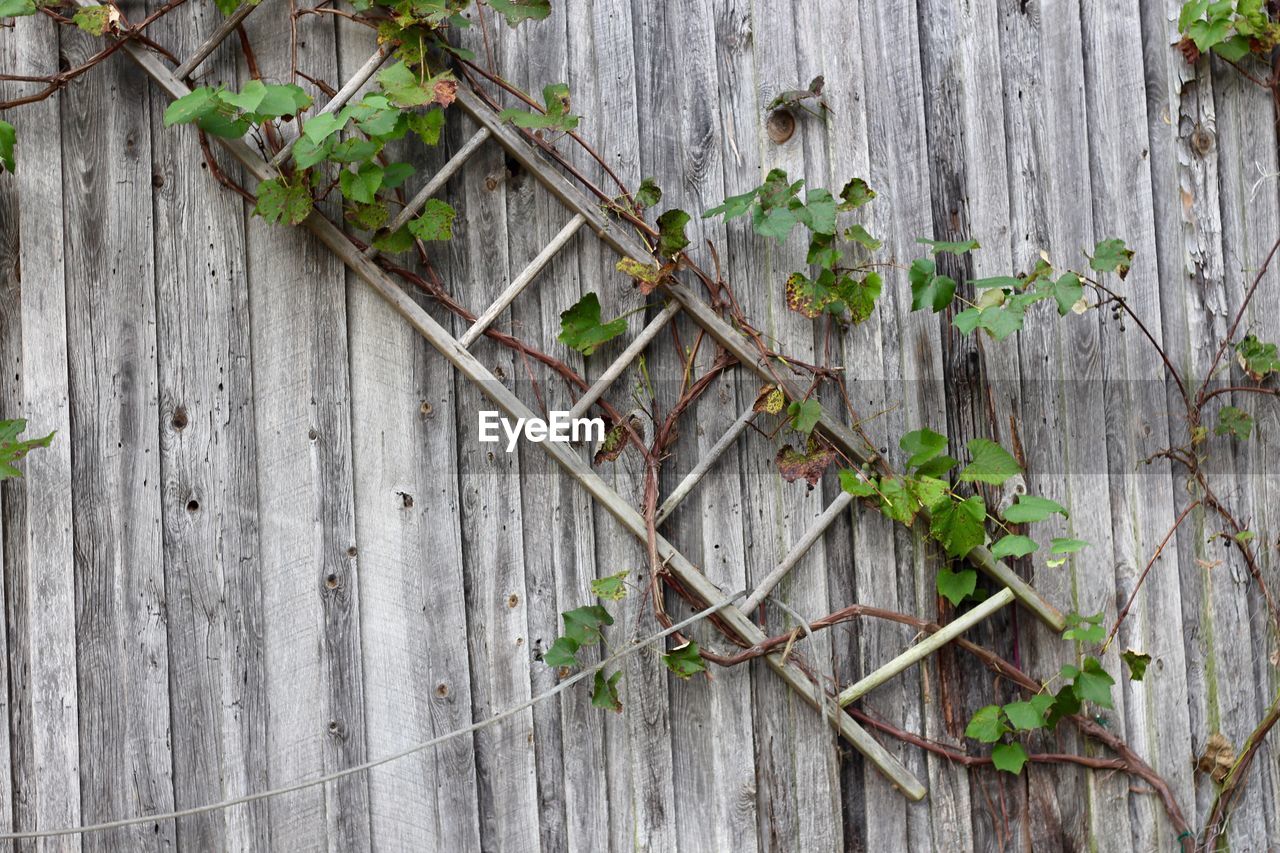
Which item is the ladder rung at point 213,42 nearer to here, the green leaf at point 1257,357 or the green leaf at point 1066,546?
the green leaf at point 1066,546

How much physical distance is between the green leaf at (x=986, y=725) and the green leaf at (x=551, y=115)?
4.07ft

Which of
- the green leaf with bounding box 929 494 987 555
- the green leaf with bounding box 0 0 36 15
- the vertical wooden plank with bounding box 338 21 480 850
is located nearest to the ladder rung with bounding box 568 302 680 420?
the vertical wooden plank with bounding box 338 21 480 850

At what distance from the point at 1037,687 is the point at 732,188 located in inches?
41.5

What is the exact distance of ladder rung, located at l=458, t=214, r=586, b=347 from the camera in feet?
5.41

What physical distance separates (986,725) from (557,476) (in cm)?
87

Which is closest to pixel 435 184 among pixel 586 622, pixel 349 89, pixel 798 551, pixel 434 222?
pixel 434 222

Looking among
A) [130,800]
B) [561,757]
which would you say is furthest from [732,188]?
[130,800]

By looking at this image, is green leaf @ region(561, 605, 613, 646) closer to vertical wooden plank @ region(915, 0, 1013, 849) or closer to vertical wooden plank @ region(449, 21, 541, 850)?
vertical wooden plank @ region(449, 21, 541, 850)

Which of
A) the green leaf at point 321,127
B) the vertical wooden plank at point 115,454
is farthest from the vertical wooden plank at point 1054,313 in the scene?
the vertical wooden plank at point 115,454

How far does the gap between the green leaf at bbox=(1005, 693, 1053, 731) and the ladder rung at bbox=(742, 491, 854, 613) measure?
0.45 metres

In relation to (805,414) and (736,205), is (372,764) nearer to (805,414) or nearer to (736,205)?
(805,414)

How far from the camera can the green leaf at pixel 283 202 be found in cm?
158

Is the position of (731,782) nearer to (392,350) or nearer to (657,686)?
(657,686)

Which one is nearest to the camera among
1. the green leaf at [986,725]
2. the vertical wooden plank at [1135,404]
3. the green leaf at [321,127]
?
the green leaf at [321,127]
